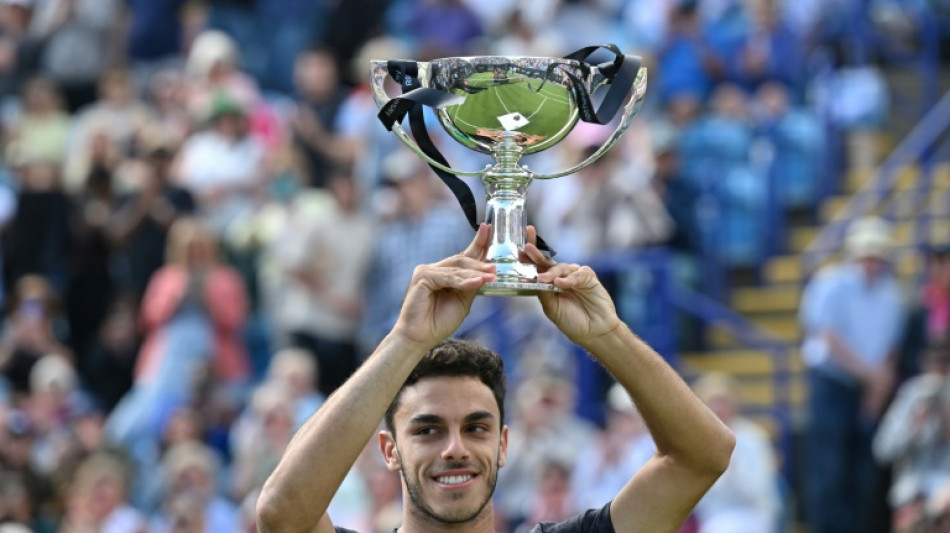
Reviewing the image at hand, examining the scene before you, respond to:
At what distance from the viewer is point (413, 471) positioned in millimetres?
4984

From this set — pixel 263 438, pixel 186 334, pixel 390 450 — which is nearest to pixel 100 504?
pixel 263 438

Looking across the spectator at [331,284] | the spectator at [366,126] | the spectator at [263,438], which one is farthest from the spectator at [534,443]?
the spectator at [366,126]

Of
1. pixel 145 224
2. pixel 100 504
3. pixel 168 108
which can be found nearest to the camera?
pixel 100 504

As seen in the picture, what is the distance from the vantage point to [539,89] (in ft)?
15.8

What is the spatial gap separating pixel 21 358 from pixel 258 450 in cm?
239

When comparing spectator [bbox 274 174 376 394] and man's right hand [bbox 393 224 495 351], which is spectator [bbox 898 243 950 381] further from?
man's right hand [bbox 393 224 495 351]

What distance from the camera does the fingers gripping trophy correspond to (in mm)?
4797

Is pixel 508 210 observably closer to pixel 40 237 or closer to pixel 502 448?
pixel 502 448

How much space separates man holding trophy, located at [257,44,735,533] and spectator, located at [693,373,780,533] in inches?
181

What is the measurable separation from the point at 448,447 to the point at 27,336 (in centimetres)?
825

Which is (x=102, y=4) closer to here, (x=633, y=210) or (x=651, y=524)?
(x=633, y=210)

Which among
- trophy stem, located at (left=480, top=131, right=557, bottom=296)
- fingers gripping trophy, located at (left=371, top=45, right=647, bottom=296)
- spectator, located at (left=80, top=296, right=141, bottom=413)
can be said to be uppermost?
spectator, located at (left=80, top=296, right=141, bottom=413)

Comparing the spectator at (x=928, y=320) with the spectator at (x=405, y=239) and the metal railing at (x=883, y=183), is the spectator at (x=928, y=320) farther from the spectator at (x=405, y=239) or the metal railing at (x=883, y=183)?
the spectator at (x=405, y=239)

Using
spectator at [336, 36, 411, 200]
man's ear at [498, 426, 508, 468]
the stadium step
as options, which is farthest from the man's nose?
the stadium step
